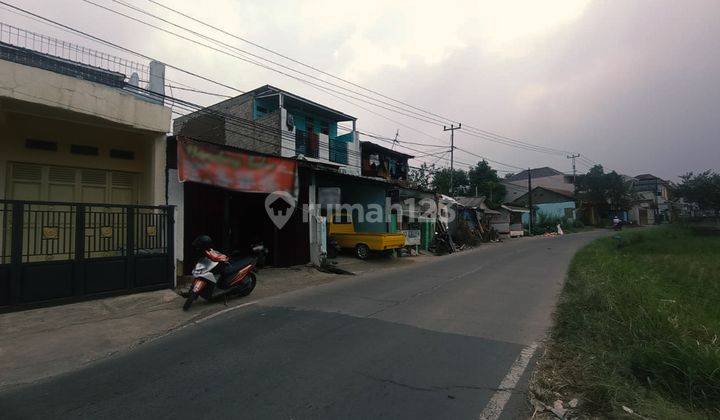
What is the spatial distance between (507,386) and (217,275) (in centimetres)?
595

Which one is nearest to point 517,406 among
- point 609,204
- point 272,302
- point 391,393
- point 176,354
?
point 391,393

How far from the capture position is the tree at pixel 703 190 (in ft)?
115

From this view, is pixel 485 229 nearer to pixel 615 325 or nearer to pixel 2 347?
pixel 615 325

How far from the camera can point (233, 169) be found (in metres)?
10.8

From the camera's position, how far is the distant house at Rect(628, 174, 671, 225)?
57.1 meters

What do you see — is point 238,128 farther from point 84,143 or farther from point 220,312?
point 220,312

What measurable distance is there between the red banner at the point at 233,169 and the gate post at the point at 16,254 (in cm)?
312

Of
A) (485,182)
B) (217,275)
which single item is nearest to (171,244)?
(217,275)

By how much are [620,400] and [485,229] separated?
27.8 meters

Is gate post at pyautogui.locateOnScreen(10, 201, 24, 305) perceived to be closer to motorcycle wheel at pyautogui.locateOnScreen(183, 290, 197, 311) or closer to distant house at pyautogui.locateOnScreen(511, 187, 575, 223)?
motorcycle wheel at pyautogui.locateOnScreen(183, 290, 197, 311)

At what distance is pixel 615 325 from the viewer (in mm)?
5484

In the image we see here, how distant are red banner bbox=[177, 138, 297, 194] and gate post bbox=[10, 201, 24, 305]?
10.2 feet

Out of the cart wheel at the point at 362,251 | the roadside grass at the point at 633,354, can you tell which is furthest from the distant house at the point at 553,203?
the roadside grass at the point at 633,354

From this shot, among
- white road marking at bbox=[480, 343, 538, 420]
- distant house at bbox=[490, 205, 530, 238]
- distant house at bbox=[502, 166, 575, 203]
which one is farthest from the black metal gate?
distant house at bbox=[502, 166, 575, 203]
